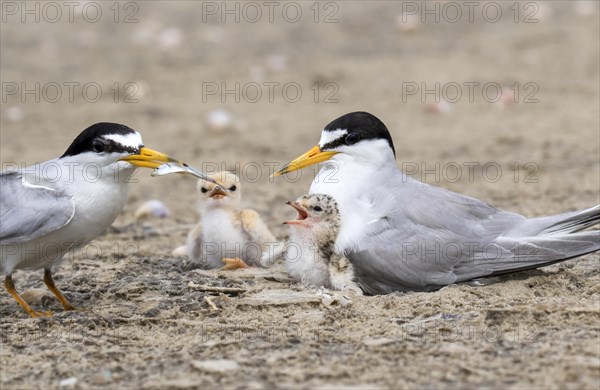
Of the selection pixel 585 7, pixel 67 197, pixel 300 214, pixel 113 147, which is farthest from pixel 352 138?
pixel 585 7

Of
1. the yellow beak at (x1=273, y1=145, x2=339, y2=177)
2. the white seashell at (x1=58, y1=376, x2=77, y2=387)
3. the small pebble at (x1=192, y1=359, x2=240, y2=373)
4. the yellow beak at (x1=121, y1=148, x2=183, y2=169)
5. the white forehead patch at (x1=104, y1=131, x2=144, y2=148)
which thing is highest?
the white forehead patch at (x1=104, y1=131, x2=144, y2=148)

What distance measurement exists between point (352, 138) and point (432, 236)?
0.78 metres

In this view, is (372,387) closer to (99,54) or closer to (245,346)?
(245,346)

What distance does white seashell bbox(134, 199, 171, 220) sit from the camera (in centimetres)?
716

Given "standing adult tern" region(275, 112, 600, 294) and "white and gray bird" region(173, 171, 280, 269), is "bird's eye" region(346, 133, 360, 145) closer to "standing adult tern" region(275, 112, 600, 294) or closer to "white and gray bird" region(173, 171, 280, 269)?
→ "standing adult tern" region(275, 112, 600, 294)

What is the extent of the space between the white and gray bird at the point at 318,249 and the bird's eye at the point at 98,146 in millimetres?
970

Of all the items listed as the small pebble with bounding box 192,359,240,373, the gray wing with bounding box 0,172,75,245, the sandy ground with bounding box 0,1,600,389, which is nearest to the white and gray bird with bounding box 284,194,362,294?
the sandy ground with bounding box 0,1,600,389

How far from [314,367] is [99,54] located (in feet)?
31.2

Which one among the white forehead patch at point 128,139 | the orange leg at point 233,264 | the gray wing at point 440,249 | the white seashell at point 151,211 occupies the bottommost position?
the orange leg at point 233,264

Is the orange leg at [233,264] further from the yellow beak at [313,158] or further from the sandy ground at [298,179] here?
the yellow beak at [313,158]

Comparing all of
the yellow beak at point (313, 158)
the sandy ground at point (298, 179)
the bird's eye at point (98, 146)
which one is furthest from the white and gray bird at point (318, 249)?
the bird's eye at point (98, 146)

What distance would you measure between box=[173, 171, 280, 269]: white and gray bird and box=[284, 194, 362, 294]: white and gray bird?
40cm

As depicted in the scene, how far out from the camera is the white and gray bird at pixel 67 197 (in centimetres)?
465

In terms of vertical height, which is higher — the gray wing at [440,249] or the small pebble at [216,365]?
the gray wing at [440,249]
